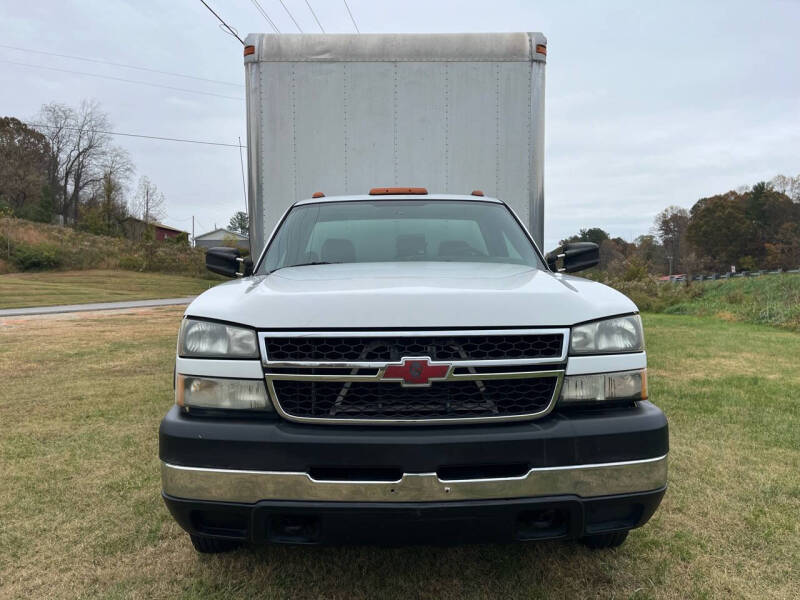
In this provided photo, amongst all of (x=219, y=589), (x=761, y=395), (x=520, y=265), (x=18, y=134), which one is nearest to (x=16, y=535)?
(x=219, y=589)

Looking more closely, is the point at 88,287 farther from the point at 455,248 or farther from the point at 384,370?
the point at 384,370

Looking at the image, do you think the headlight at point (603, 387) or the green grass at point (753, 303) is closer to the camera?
the headlight at point (603, 387)

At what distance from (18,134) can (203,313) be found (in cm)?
7237

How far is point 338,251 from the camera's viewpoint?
350cm

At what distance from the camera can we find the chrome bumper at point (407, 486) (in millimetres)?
2105

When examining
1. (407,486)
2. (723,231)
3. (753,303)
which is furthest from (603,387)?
(723,231)

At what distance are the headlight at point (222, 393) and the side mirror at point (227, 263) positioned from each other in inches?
65.1

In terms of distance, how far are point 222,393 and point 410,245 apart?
1636 millimetres

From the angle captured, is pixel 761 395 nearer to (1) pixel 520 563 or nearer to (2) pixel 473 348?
(1) pixel 520 563

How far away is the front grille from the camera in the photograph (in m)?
2.20

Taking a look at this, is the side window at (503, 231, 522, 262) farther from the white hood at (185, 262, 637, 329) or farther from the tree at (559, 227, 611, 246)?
the tree at (559, 227, 611, 246)

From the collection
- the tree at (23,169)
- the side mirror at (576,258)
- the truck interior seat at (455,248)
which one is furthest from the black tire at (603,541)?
the tree at (23,169)

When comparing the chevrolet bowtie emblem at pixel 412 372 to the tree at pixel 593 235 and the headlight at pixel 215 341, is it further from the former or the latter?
the tree at pixel 593 235

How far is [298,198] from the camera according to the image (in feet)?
17.3
